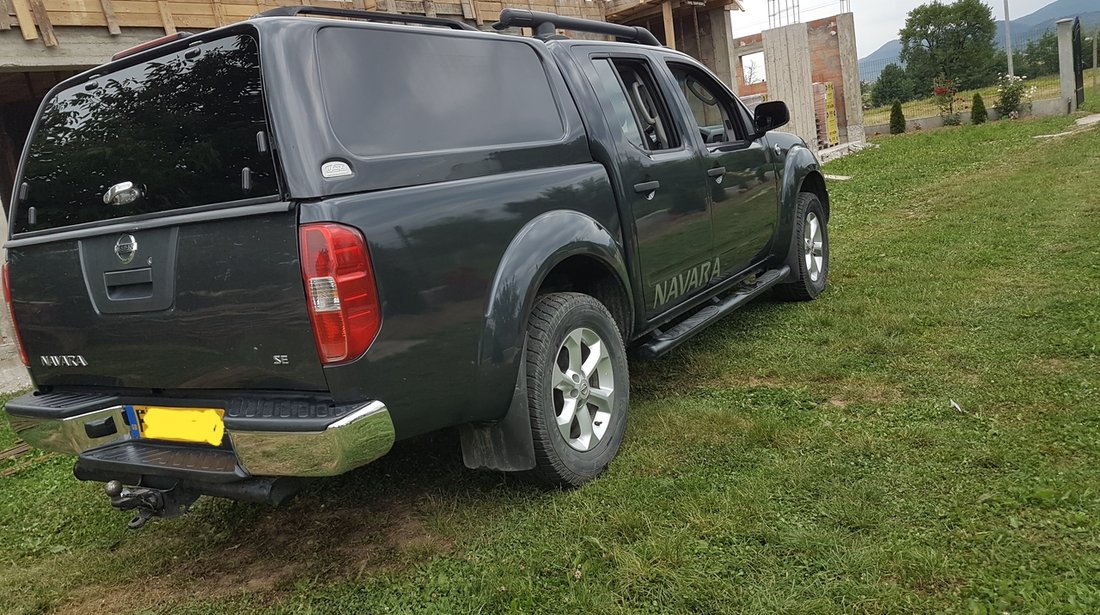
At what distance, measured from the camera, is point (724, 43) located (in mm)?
16234

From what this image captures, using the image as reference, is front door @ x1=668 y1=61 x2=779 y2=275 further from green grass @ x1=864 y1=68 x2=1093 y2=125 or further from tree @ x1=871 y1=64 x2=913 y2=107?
tree @ x1=871 y1=64 x2=913 y2=107

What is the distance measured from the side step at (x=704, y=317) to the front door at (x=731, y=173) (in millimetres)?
148

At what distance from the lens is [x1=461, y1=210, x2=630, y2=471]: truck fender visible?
271cm

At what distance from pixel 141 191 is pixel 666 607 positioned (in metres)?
2.15

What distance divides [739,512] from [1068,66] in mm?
21720

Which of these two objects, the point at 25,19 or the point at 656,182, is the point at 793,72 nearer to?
the point at 25,19

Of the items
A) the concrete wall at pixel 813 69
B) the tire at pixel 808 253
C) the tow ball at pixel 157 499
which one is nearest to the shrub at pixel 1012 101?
the concrete wall at pixel 813 69

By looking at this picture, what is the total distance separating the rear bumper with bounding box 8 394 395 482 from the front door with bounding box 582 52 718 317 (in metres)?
1.71

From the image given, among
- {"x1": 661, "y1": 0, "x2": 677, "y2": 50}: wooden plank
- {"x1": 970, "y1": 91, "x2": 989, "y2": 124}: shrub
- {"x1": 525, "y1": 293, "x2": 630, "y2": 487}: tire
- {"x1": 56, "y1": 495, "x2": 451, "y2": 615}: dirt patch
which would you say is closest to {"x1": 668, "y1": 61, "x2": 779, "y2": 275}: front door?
{"x1": 525, "y1": 293, "x2": 630, "y2": 487}: tire

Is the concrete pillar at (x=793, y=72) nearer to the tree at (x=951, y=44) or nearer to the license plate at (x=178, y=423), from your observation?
the license plate at (x=178, y=423)

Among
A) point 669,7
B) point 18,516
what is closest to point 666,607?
point 18,516

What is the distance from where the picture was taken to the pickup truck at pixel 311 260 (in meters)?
2.32

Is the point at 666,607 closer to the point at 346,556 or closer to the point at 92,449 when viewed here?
the point at 346,556

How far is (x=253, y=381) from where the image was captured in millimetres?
2434
